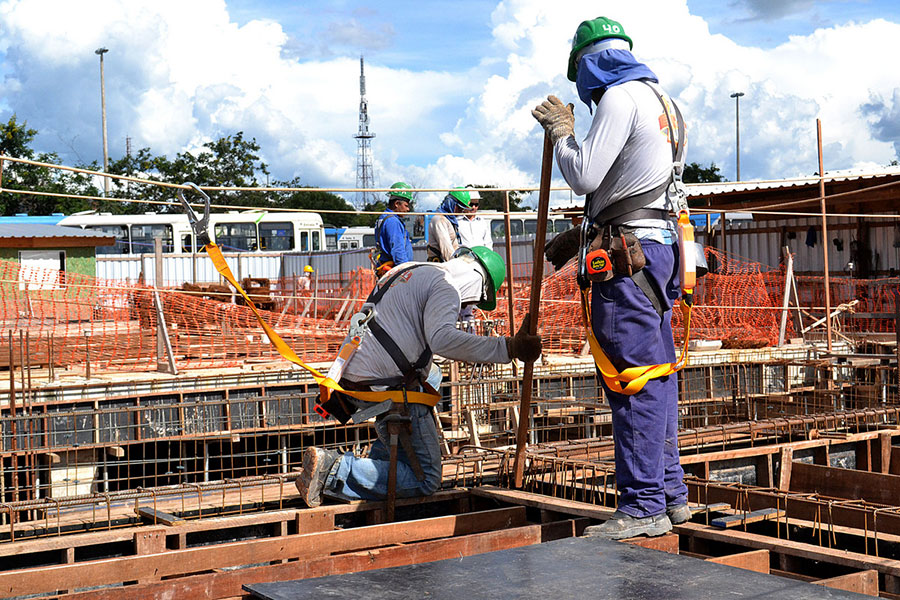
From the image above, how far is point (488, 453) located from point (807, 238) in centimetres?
1430

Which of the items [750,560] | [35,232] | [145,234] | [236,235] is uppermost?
[145,234]

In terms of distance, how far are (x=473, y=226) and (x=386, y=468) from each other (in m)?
4.78

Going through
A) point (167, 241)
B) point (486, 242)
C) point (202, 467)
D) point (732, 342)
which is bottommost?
point (202, 467)

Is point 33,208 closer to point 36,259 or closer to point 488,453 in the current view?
point 36,259

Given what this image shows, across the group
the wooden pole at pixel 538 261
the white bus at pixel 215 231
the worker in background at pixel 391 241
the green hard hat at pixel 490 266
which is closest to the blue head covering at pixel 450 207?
the worker in background at pixel 391 241

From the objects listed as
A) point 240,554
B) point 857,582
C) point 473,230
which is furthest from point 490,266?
point 473,230

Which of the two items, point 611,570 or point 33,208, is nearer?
point 611,570

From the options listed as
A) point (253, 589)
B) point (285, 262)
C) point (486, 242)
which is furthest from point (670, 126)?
point (285, 262)

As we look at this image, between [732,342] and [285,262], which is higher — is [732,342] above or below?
below

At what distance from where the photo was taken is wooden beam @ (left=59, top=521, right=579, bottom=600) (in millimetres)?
3318

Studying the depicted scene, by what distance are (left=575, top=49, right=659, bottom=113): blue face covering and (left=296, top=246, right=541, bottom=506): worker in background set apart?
4.42 ft

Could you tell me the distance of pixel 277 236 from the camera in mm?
34938

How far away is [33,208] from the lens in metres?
40.8

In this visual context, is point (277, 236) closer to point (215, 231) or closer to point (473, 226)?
point (215, 231)
